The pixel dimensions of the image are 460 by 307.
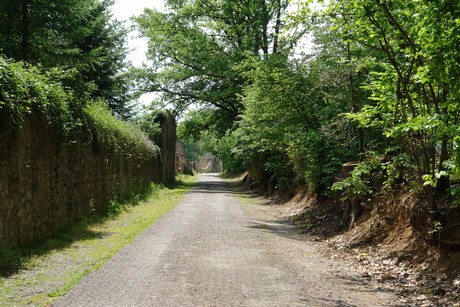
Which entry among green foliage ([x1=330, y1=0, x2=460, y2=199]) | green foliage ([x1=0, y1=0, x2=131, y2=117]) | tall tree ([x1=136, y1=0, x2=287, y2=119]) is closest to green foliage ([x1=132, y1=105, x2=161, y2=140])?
tall tree ([x1=136, y1=0, x2=287, y2=119])

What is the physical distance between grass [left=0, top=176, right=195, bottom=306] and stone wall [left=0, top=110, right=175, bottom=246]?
1.17 feet

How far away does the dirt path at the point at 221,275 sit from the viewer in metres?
6.07

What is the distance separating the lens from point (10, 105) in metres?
7.83

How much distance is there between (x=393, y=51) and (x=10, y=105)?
7.05 metres

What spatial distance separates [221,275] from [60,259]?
329 centimetres

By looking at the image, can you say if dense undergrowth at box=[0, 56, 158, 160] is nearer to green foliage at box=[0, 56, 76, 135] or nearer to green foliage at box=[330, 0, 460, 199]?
green foliage at box=[0, 56, 76, 135]

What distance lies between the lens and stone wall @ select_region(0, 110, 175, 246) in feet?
27.1

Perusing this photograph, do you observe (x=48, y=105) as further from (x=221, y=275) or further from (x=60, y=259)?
(x=221, y=275)

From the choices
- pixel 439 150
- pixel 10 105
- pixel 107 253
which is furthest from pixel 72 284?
pixel 439 150

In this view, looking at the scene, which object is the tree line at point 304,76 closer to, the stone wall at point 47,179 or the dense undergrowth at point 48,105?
the dense undergrowth at point 48,105

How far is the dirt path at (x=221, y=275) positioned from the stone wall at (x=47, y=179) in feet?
6.45

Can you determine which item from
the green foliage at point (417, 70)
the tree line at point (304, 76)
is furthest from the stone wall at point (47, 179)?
the green foliage at point (417, 70)

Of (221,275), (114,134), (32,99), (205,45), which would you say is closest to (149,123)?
(205,45)

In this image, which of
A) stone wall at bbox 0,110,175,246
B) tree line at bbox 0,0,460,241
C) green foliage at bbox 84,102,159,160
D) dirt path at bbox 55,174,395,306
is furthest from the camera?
green foliage at bbox 84,102,159,160
